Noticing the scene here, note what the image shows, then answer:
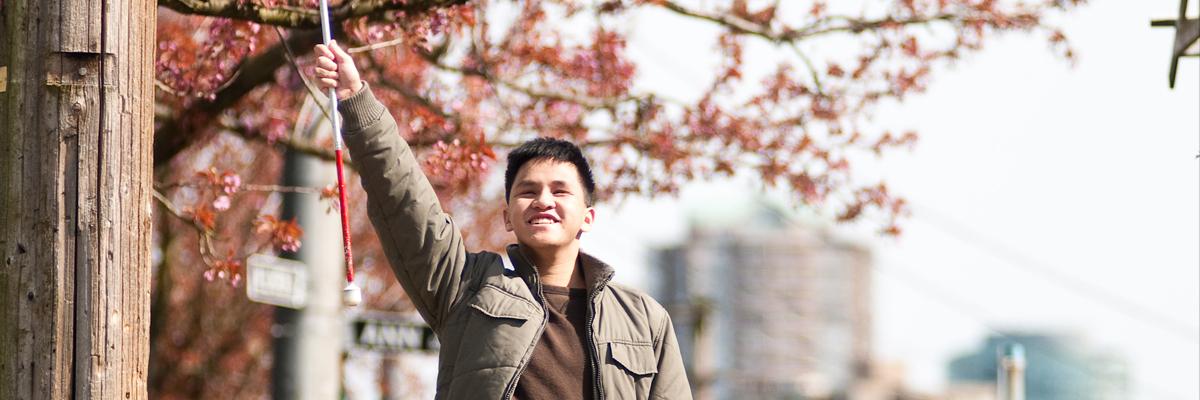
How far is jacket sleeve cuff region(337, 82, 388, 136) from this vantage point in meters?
3.71

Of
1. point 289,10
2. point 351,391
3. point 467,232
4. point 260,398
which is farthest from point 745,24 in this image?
point 260,398

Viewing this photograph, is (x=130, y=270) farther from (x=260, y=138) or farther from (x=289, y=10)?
(x=260, y=138)

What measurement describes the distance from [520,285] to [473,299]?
124mm

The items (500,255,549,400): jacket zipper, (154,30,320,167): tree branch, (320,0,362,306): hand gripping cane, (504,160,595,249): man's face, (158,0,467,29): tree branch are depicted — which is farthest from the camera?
(154,30,320,167): tree branch

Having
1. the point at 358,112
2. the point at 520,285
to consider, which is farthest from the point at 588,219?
the point at 358,112

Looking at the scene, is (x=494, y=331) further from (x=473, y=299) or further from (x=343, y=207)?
(x=343, y=207)

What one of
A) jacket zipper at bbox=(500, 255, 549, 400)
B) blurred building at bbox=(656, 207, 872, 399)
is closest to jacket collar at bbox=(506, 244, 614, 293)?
jacket zipper at bbox=(500, 255, 549, 400)

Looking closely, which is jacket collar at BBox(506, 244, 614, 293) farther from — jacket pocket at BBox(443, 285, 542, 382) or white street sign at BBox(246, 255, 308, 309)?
white street sign at BBox(246, 255, 308, 309)

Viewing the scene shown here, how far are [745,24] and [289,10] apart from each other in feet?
11.1

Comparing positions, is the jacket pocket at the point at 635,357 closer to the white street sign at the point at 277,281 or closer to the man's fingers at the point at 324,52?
the man's fingers at the point at 324,52

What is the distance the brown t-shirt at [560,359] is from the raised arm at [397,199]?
252 millimetres

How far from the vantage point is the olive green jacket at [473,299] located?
3.71 metres

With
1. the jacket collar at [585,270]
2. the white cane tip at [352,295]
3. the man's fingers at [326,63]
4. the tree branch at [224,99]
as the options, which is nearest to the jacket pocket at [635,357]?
the jacket collar at [585,270]

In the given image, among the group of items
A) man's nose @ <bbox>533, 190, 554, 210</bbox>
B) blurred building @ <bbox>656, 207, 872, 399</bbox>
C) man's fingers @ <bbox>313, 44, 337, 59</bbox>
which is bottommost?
blurred building @ <bbox>656, 207, 872, 399</bbox>
